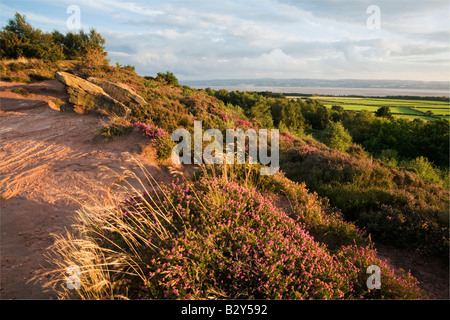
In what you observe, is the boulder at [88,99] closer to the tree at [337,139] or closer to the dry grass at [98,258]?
the dry grass at [98,258]

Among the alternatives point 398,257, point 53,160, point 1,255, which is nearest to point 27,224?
point 1,255

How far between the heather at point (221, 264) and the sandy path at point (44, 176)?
1207 mm

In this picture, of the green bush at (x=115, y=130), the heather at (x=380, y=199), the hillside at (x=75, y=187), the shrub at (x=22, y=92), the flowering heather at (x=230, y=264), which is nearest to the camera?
the flowering heather at (x=230, y=264)

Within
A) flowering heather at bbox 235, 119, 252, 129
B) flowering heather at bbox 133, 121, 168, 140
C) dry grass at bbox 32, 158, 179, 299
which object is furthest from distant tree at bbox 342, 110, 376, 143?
dry grass at bbox 32, 158, 179, 299

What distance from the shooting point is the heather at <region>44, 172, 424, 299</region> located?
2676 mm

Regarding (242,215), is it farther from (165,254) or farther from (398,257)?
(398,257)

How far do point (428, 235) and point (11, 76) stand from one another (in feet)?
84.3

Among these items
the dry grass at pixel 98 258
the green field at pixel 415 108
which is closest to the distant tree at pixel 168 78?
the dry grass at pixel 98 258

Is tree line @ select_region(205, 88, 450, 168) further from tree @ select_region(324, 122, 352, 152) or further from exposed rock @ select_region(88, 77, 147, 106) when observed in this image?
exposed rock @ select_region(88, 77, 147, 106)

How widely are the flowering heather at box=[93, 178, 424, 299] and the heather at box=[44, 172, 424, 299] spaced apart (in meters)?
0.01

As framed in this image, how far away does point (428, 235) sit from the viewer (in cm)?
479

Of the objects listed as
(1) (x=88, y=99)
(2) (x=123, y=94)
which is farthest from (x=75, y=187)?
(2) (x=123, y=94)

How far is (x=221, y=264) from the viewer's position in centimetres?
281

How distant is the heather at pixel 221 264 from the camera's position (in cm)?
268
